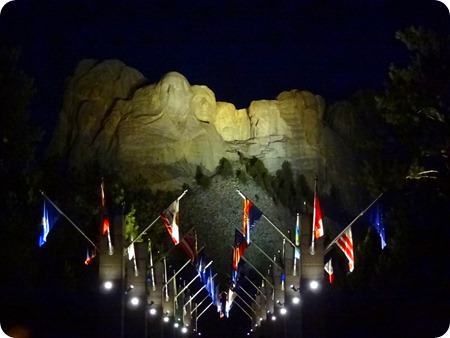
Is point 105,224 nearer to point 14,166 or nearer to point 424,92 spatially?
point 14,166

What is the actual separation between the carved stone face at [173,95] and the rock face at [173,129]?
89 millimetres

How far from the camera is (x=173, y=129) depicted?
93.0m

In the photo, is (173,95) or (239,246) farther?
(173,95)

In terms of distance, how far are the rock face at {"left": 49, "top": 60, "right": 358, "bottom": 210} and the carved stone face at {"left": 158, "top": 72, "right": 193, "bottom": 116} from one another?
89 millimetres

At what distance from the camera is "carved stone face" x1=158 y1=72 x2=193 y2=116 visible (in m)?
93.6

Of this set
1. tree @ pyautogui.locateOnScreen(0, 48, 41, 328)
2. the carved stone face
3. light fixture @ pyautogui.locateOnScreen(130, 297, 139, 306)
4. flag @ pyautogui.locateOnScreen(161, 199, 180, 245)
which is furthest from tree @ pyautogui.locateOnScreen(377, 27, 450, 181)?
the carved stone face

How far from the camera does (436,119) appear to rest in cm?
3706

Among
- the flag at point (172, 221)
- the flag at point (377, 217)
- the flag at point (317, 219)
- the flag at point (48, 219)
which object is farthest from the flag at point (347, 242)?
the flag at point (48, 219)

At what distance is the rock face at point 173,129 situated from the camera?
90.7 meters

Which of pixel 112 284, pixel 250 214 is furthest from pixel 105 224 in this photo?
pixel 250 214

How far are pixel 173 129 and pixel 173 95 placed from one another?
3171 mm

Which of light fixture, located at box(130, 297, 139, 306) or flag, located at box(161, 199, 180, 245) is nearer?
flag, located at box(161, 199, 180, 245)

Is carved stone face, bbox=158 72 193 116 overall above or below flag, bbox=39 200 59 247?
above

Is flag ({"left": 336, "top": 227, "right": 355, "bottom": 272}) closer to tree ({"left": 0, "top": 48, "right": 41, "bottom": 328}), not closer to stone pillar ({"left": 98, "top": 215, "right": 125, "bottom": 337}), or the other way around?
stone pillar ({"left": 98, "top": 215, "right": 125, "bottom": 337})
